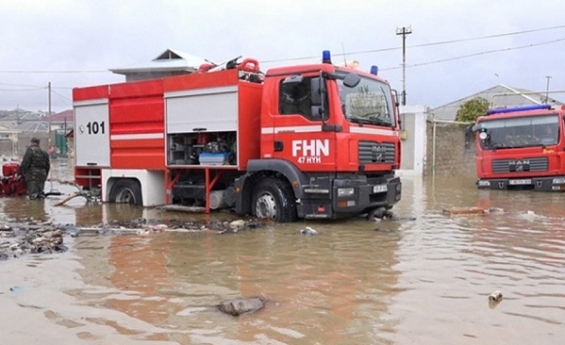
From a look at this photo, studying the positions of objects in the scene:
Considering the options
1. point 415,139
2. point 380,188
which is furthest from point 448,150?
point 380,188

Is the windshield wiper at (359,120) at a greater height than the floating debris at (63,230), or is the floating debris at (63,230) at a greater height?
the windshield wiper at (359,120)

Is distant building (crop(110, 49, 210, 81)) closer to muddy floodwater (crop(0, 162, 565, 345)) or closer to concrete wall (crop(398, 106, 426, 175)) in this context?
muddy floodwater (crop(0, 162, 565, 345))

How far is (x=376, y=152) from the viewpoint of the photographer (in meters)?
8.76

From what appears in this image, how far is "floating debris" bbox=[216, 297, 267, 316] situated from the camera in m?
4.21

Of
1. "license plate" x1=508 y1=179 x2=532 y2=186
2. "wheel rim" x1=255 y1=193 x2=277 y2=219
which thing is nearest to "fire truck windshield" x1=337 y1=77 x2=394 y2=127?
"wheel rim" x1=255 y1=193 x2=277 y2=219

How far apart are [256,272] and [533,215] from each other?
620 centimetres

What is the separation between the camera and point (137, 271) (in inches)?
224

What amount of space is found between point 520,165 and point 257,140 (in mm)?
8780

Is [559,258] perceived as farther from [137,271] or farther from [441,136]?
[441,136]

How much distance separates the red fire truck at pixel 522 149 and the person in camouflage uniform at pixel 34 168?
11.8 meters

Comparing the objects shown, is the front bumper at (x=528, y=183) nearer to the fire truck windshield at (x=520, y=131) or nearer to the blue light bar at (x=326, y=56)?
the fire truck windshield at (x=520, y=131)

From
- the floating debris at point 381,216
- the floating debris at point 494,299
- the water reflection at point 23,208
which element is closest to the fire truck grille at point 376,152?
the floating debris at point 381,216

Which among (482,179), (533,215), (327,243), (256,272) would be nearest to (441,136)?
(482,179)

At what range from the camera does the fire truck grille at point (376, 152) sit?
845 centimetres
